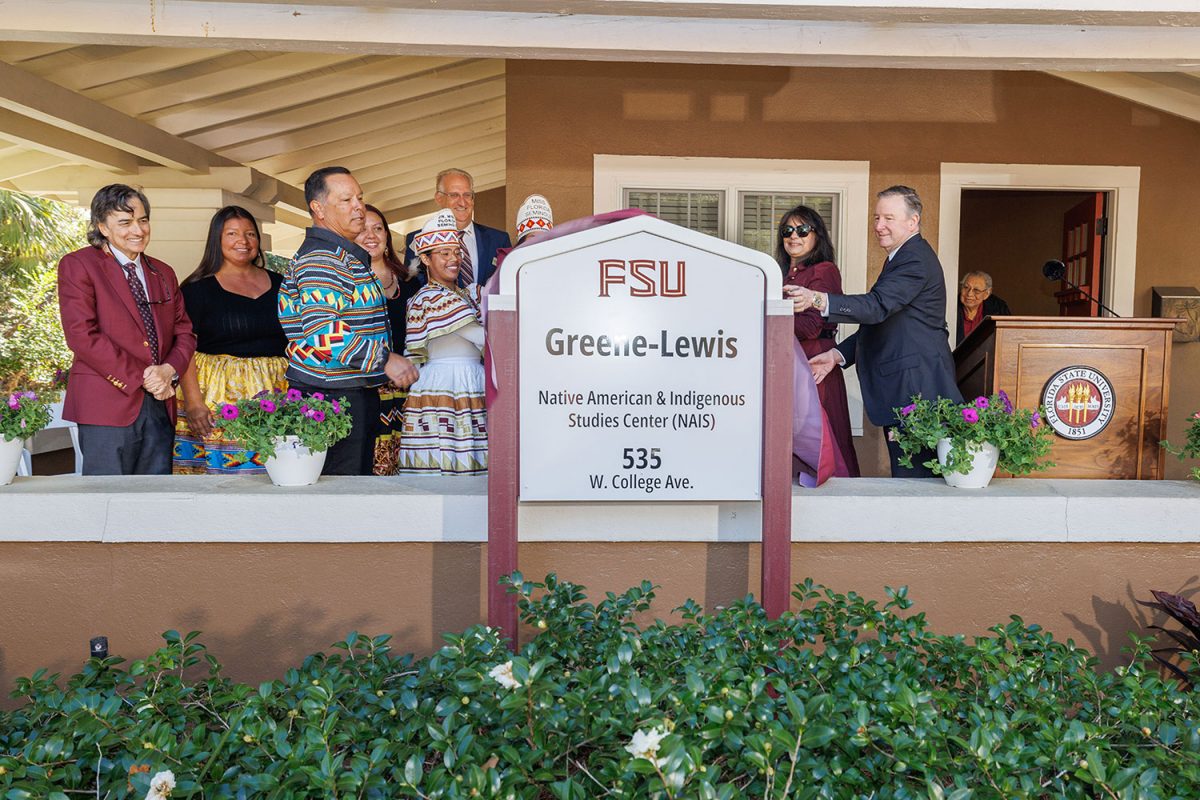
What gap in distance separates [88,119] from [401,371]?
10.3ft

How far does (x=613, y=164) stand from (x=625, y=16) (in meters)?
2.33

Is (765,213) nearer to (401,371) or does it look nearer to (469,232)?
(469,232)

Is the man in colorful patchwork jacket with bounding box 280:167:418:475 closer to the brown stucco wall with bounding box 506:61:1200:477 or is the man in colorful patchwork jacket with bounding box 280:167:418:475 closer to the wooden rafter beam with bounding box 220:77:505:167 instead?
the brown stucco wall with bounding box 506:61:1200:477

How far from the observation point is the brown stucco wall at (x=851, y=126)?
17.5 ft

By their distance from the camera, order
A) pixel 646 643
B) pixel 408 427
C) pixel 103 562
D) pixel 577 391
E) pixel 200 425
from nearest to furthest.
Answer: pixel 646 643, pixel 577 391, pixel 103 562, pixel 408 427, pixel 200 425

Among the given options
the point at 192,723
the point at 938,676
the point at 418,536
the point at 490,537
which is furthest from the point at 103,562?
the point at 938,676

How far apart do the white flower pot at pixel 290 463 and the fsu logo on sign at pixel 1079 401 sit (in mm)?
2411

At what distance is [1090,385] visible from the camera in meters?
3.00

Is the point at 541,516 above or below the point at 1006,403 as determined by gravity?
below

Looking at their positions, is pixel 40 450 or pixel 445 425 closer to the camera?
pixel 445 425

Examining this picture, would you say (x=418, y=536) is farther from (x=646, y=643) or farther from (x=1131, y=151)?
(x=1131, y=151)

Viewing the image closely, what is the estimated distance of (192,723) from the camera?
2.15 meters

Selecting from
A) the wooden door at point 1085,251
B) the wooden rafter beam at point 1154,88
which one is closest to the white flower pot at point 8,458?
the wooden rafter beam at point 1154,88

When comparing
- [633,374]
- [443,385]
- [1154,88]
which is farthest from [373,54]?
[1154,88]
